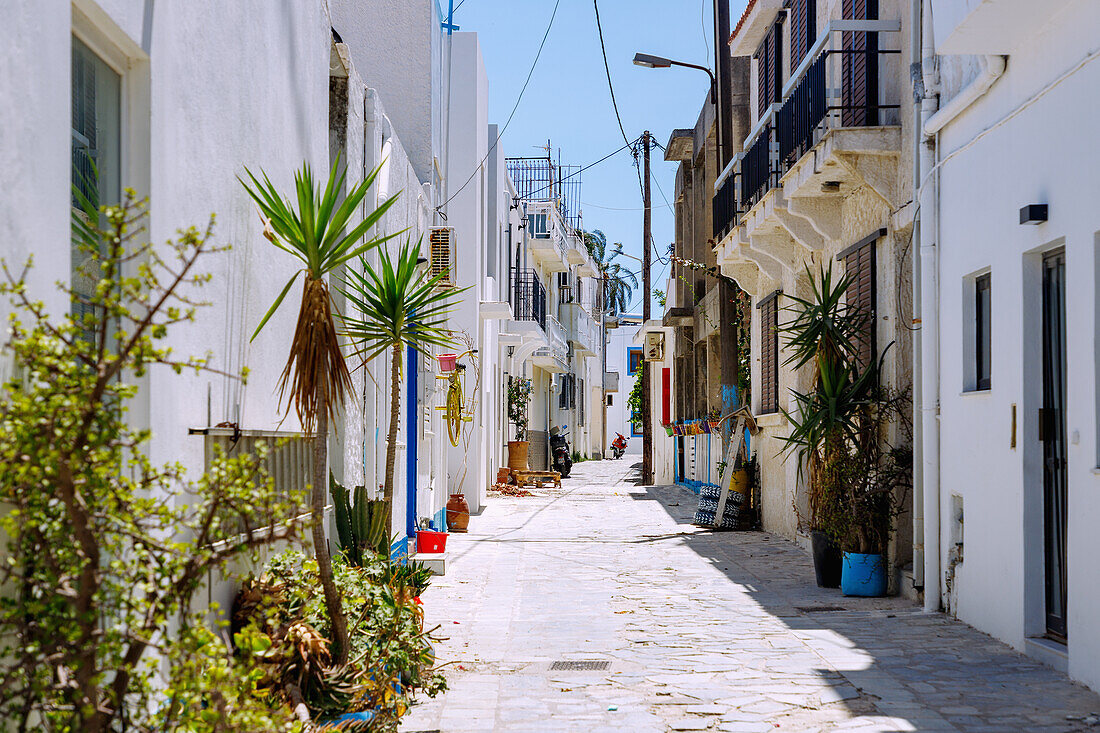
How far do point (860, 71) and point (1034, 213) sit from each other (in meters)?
4.81

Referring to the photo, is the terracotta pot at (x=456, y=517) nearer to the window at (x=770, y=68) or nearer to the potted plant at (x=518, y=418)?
the window at (x=770, y=68)

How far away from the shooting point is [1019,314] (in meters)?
7.68

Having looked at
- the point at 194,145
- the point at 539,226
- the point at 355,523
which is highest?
the point at 539,226

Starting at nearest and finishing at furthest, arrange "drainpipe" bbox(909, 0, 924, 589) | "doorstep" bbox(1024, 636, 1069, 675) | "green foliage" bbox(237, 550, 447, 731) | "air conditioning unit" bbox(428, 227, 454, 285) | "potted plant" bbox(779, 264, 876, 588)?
"green foliage" bbox(237, 550, 447, 731), "doorstep" bbox(1024, 636, 1069, 675), "drainpipe" bbox(909, 0, 924, 589), "potted plant" bbox(779, 264, 876, 588), "air conditioning unit" bbox(428, 227, 454, 285)

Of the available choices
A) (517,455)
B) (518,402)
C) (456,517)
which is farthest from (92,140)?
Result: (518,402)

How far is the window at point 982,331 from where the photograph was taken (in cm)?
865

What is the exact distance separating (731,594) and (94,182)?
765cm

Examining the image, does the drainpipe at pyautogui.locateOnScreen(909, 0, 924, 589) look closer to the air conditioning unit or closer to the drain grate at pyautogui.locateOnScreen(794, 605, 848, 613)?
the drain grate at pyautogui.locateOnScreen(794, 605, 848, 613)

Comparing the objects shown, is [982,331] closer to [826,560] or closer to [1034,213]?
[1034,213]

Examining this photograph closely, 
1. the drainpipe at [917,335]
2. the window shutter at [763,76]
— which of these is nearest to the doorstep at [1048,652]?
the drainpipe at [917,335]

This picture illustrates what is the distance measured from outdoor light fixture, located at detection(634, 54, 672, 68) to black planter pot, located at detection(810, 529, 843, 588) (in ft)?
37.0

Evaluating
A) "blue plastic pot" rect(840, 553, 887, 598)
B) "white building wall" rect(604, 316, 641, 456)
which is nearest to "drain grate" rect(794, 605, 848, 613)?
"blue plastic pot" rect(840, 553, 887, 598)

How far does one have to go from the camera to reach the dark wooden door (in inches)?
289

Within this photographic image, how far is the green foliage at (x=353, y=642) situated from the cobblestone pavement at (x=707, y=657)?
1.03 feet
